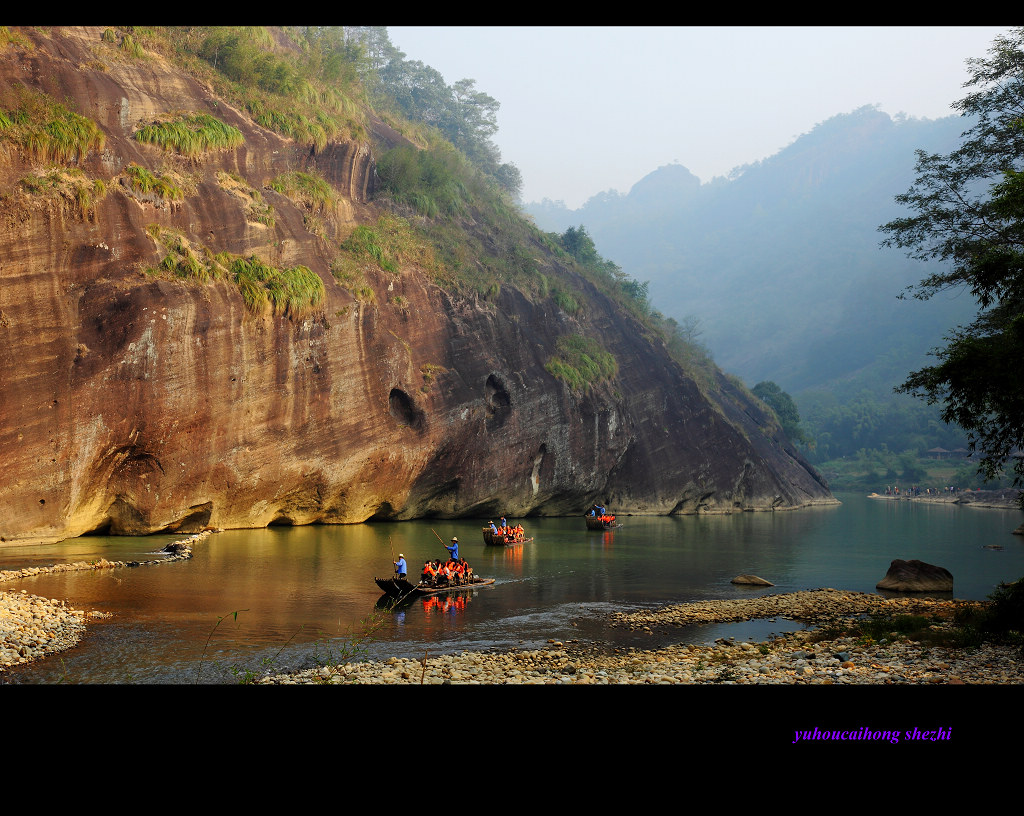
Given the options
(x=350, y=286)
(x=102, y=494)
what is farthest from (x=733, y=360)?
(x=102, y=494)

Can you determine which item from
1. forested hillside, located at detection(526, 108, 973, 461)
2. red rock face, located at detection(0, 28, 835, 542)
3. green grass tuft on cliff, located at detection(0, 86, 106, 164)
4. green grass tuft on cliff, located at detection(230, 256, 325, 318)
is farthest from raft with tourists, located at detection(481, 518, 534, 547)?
forested hillside, located at detection(526, 108, 973, 461)

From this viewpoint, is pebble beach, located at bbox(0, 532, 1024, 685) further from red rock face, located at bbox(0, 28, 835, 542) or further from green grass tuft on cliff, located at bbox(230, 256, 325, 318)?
green grass tuft on cliff, located at bbox(230, 256, 325, 318)

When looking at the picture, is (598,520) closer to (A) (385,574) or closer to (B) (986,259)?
(A) (385,574)

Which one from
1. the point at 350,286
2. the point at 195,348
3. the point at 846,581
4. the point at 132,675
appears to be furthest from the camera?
the point at 350,286
